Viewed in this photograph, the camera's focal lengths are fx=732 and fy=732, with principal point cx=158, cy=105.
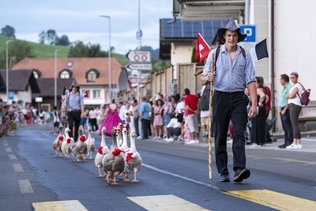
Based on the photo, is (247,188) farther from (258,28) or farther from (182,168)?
(258,28)

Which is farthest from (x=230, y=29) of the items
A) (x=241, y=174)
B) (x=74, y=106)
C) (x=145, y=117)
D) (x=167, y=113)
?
(x=145, y=117)

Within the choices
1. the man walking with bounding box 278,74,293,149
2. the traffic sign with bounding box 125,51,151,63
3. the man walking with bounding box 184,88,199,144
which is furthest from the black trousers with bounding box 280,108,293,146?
the traffic sign with bounding box 125,51,151,63

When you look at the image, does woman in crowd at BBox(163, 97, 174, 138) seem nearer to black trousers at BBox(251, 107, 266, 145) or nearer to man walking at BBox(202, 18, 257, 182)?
black trousers at BBox(251, 107, 266, 145)

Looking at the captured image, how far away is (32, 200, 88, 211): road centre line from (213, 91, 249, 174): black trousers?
2.30m

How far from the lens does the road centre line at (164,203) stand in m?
7.65

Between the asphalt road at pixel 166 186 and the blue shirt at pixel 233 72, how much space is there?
1281mm

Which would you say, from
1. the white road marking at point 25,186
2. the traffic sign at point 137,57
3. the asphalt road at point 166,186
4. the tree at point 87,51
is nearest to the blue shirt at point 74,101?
the asphalt road at point 166,186

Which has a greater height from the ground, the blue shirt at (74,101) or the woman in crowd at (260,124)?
the blue shirt at (74,101)

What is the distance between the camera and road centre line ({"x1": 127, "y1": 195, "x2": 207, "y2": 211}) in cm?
765

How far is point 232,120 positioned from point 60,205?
277 cm

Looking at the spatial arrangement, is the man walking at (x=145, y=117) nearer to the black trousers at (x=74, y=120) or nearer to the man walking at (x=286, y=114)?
the black trousers at (x=74, y=120)

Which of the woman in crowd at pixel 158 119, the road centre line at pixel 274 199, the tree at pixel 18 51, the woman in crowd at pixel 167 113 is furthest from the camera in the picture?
the tree at pixel 18 51

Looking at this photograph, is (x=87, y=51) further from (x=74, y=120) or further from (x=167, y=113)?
(x=74, y=120)

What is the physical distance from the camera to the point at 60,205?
808 centimetres
